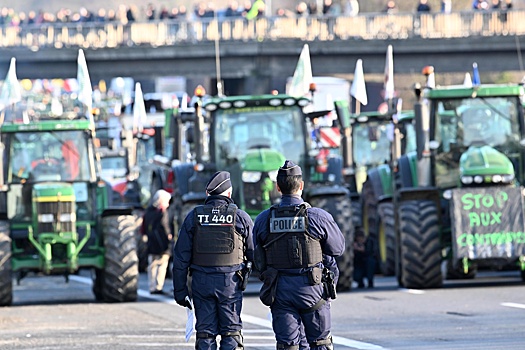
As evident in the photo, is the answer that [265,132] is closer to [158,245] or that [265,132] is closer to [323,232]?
[158,245]

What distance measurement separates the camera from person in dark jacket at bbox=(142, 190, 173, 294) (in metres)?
24.7

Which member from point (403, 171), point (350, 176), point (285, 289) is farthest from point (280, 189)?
point (350, 176)

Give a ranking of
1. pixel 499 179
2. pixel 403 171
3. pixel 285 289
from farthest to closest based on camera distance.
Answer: pixel 403 171, pixel 499 179, pixel 285 289

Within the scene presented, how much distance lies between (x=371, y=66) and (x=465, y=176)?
33732 mm

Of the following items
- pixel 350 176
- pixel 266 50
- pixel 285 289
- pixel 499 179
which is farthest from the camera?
pixel 266 50

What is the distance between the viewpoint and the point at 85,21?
5659cm

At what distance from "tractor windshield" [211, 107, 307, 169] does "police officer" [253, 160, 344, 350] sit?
11816mm

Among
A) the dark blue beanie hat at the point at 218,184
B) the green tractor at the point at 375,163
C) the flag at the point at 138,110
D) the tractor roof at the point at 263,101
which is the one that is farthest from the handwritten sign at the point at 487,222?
the flag at the point at 138,110

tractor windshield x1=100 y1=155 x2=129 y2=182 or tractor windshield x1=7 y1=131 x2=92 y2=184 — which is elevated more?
tractor windshield x1=100 y1=155 x2=129 y2=182

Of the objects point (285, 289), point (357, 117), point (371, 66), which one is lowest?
point (285, 289)

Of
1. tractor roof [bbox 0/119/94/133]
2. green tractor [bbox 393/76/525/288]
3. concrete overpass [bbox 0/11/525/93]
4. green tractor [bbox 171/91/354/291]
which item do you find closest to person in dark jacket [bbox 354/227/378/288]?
green tractor [bbox 393/76/525/288]

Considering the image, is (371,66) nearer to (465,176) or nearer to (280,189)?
(465,176)

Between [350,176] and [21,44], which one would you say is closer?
[350,176]

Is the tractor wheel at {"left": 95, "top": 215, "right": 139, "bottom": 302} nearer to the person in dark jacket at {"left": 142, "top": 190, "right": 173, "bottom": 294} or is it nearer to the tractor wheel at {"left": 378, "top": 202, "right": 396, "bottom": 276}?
the person in dark jacket at {"left": 142, "top": 190, "right": 173, "bottom": 294}
